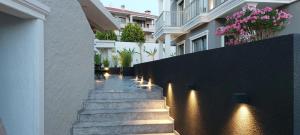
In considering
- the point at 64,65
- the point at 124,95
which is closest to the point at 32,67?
the point at 64,65

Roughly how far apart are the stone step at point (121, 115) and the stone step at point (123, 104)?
23 cm

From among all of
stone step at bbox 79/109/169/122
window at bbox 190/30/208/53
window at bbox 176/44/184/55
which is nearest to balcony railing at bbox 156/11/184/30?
window at bbox 176/44/184/55

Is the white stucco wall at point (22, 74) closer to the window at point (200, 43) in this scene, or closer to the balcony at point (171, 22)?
the window at point (200, 43)

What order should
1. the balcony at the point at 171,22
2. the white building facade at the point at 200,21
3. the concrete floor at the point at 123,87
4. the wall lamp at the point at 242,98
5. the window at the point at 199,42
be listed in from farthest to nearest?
1. the balcony at the point at 171,22
2. the window at the point at 199,42
3. the white building facade at the point at 200,21
4. the concrete floor at the point at 123,87
5. the wall lamp at the point at 242,98

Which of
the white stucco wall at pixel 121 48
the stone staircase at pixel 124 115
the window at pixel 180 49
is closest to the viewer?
the stone staircase at pixel 124 115

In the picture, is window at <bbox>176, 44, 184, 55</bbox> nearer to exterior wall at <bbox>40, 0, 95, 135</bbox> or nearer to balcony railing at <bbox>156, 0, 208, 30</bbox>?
balcony railing at <bbox>156, 0, 208, 30</bbox>

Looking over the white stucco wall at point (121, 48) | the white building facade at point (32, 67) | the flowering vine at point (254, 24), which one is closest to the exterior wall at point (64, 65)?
the white building facade at point (32, 67)

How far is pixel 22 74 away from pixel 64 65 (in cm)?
125

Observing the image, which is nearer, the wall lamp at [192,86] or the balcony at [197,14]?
the wall lamp at [192,86]

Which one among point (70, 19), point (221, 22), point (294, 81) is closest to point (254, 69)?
point (294, 81)

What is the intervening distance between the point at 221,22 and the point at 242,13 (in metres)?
6.15

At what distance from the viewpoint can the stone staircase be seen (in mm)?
5653

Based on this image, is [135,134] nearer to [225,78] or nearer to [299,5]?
[225,78]

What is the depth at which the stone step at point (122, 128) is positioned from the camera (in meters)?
5.54
